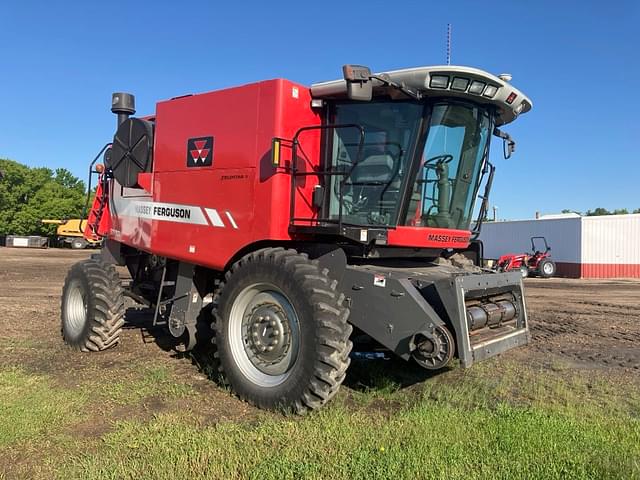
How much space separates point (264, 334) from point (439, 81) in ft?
9.51

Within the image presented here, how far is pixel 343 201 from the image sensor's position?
5352 mm

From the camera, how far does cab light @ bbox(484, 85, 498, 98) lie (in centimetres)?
519

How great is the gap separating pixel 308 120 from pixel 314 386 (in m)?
2.70

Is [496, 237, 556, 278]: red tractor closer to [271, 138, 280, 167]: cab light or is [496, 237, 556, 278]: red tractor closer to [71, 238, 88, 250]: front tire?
[271, 138, 280, 167]: cab light

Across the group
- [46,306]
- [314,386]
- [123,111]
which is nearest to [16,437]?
[314,386]

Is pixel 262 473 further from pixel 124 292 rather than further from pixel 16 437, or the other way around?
pixel 124 292

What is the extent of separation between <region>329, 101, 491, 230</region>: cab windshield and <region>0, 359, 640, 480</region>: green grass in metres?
1.81

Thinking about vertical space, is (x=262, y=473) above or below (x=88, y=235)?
below

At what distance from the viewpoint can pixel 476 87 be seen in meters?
5.08

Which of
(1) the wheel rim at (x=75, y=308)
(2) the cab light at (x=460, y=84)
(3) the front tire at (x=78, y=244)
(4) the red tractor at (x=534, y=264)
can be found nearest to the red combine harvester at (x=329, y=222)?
(2) the cab light at (x=460, y=84)

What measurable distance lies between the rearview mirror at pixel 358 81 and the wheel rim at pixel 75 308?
16.4 feet

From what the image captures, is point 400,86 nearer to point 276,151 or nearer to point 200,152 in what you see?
point 276,151

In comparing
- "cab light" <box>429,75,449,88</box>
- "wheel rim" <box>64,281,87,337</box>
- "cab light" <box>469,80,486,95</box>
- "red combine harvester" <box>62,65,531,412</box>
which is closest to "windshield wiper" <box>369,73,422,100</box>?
"red combine harvester" <box>62,65,531,412</box>

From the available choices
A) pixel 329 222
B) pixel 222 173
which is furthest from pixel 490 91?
pixel 222 173
